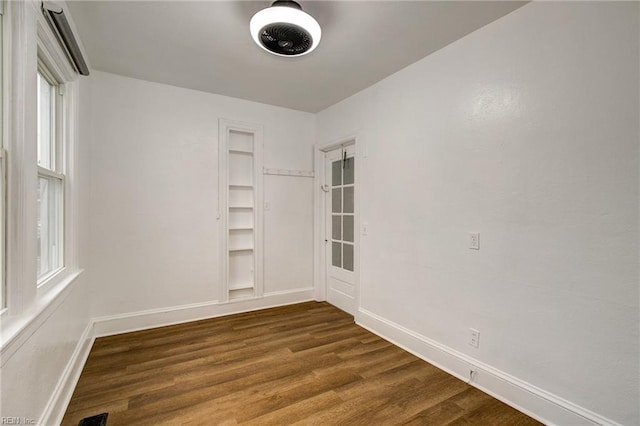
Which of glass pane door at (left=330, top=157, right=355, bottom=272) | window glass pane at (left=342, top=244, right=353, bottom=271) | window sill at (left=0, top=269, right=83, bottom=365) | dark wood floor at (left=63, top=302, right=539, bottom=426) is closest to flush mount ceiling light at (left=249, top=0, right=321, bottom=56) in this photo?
glass pane door at (left=330, top=157, right=355, bottom=272)

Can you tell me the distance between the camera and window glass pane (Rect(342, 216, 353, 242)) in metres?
3.59

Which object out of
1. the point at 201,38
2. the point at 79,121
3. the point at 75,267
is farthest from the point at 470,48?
the point at 75,267

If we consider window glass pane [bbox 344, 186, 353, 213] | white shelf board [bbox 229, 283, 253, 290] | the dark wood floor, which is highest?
window glass pane [bbox 344, 186, 353, 213]

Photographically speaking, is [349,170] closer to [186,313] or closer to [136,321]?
[186,313]

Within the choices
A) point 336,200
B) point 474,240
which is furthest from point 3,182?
point 336,200

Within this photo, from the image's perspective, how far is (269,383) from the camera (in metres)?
2.11

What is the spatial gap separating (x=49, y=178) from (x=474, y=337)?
131 inches

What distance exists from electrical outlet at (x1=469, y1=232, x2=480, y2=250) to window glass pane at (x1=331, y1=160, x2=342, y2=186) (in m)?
1.94

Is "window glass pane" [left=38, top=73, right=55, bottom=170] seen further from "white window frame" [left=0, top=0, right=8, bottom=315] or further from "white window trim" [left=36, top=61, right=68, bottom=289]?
"white window frame" [left=0, top=0, right=8, bottom=315]

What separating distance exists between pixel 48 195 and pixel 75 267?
0.70m

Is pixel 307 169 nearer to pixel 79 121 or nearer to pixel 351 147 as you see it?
pixel 351 147

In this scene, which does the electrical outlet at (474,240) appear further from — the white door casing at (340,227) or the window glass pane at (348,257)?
the window glass pane at (348,257)

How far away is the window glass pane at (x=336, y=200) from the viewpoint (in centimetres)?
379

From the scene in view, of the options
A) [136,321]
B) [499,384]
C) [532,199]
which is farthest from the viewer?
[136,321]
